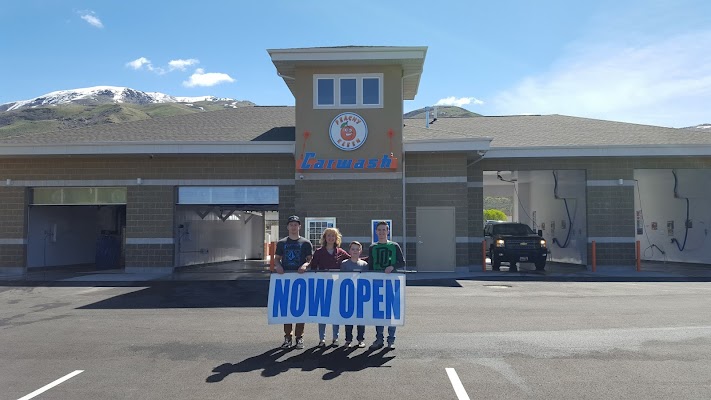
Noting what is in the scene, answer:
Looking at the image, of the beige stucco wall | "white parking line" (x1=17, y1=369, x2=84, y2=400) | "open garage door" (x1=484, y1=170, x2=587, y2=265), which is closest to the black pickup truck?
"open garage door" (x1=484, y1=170, x2=587, y2=265)

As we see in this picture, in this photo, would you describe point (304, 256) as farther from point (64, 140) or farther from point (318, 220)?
point (64, 140)

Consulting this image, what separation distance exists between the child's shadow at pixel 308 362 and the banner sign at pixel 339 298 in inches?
17.9

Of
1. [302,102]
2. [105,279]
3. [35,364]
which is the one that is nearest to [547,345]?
[35,364]

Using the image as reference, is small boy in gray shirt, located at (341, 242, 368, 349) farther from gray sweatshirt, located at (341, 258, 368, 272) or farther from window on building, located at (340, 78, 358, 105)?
window on building, located at (340, 78, 358, 105)

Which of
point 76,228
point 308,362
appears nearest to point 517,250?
point 308,362

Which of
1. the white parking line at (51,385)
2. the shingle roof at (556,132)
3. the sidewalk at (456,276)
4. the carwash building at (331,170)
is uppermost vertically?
the shingle roof at (556,132)

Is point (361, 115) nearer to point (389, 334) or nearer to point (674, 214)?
point (389, 334)

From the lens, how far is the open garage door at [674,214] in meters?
23.7

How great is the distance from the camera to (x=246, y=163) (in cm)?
2011

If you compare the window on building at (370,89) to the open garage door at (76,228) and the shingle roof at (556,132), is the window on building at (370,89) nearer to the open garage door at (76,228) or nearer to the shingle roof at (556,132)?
the shingle roof at (556,132)

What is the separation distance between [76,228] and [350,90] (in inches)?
551

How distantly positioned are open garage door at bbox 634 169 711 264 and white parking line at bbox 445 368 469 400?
64.4ft

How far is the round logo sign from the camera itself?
19000mm

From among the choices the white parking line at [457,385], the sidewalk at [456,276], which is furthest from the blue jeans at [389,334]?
the sidewalk at [456,276]
